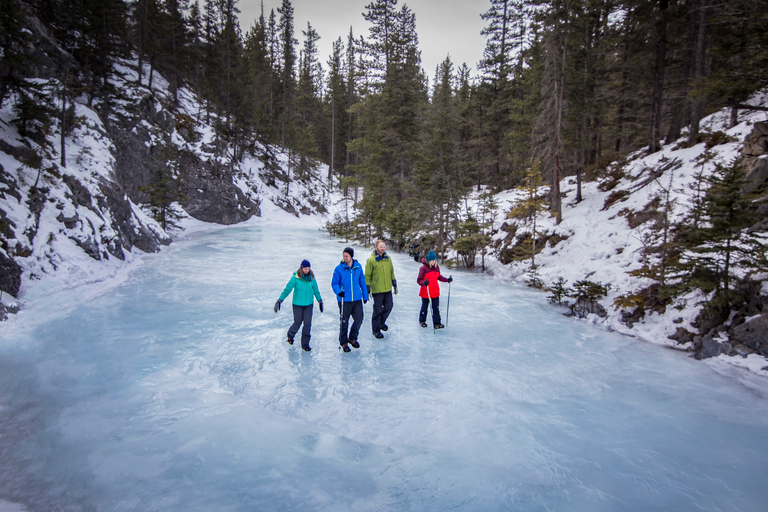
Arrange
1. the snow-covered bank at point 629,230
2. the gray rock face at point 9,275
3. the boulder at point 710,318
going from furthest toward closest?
the snow-covered bank at point 629,230 → the gray rock face at point 9,275 → the boulder at point 710,318

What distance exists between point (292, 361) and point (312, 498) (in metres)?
3.35

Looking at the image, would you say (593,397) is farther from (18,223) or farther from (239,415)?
(18,223)

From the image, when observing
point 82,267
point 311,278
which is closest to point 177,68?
point 82,267

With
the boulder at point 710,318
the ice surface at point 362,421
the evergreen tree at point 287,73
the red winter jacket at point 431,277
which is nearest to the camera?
the ice surface at point 362,421

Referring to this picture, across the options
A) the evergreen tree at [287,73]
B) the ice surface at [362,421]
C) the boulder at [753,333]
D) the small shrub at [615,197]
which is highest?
the evergreen tree at [287,73]

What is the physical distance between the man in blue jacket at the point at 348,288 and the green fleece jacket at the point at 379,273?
0.52m

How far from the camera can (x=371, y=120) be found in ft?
98.8

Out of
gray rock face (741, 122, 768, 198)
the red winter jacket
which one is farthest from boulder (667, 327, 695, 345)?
the red winter jacket

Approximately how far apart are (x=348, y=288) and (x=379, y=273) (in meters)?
0.94

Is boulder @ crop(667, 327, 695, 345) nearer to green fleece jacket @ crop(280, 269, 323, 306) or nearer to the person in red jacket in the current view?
the person in red jacket

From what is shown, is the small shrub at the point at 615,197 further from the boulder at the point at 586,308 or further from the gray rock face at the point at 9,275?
the gray rock face at the point at 9,275

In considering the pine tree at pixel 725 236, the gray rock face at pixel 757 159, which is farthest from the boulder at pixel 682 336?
the gray rock face at pixel 757 159

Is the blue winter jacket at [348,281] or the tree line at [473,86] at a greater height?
the tree line at [473,86]

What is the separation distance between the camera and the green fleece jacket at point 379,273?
775cm
